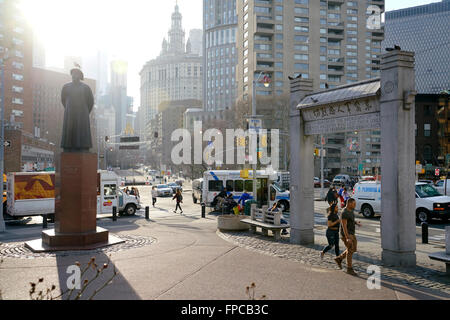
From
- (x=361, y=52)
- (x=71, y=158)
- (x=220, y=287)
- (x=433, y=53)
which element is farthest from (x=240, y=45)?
(x=220, y=287)

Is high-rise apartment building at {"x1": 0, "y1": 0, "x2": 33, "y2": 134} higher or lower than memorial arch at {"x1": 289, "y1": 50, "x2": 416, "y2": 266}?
higher

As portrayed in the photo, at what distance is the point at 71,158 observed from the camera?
12.7 m

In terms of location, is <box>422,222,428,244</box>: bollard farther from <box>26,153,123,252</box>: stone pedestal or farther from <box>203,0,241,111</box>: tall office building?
<box>203,0,241,111</box>: tall office building

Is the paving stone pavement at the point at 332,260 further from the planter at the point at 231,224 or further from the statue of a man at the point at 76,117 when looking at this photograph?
the statue of a man at the point at 76,117

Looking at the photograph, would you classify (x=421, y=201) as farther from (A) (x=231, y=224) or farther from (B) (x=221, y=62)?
(B) (x=221, y=62)

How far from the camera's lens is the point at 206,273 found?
9273mm

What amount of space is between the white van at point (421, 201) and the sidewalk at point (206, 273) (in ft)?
33.5

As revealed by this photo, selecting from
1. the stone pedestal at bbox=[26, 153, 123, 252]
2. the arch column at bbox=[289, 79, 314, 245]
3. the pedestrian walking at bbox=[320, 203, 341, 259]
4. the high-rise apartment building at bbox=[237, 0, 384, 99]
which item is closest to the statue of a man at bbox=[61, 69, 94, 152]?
the stone pedestal at bbox=[26, 153, 123, 252]

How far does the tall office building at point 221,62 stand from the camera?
5837 inches

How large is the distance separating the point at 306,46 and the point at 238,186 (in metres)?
57.3

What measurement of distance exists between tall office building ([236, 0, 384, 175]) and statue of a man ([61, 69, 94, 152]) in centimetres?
5438

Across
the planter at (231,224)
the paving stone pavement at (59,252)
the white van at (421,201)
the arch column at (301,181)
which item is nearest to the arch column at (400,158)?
the arch column at (301,181)

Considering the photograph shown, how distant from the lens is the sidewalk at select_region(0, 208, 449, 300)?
7.71m

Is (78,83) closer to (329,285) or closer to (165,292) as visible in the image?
(165,292)
